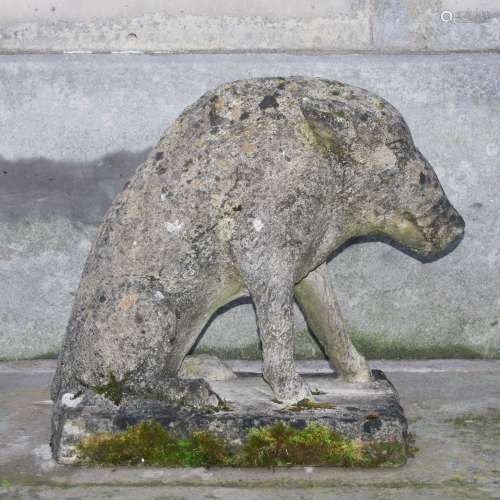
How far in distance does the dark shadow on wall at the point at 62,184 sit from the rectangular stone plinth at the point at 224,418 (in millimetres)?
1608

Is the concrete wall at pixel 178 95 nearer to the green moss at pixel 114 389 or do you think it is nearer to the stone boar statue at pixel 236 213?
the stone boar statue at pixel 236 213

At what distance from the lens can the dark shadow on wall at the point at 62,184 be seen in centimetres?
498

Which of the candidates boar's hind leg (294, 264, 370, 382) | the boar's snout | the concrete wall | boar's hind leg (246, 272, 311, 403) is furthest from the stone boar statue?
the concrete wall

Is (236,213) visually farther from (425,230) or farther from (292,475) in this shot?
(292,475)

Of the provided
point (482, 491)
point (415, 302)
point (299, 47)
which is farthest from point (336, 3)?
point (482, 491)

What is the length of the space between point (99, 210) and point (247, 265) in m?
1.72

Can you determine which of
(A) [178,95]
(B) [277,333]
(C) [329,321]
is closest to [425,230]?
(C) [329,321]

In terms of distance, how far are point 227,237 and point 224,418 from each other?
65cm

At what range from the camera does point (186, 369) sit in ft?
13.1

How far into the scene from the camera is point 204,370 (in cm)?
400

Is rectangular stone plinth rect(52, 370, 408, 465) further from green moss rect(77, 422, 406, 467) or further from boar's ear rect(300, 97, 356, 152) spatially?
boar's ear rect(300, 97, 356, 152)

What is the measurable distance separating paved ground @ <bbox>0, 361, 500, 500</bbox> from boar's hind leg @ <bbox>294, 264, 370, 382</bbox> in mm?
343

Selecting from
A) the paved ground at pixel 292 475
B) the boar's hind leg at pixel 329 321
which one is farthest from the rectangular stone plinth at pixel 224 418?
Result: the boar's hind leg at pixel 329 321

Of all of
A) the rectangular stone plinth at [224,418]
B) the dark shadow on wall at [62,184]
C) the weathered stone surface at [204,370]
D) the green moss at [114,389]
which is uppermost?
the dark shadow on wall at [62,184]
